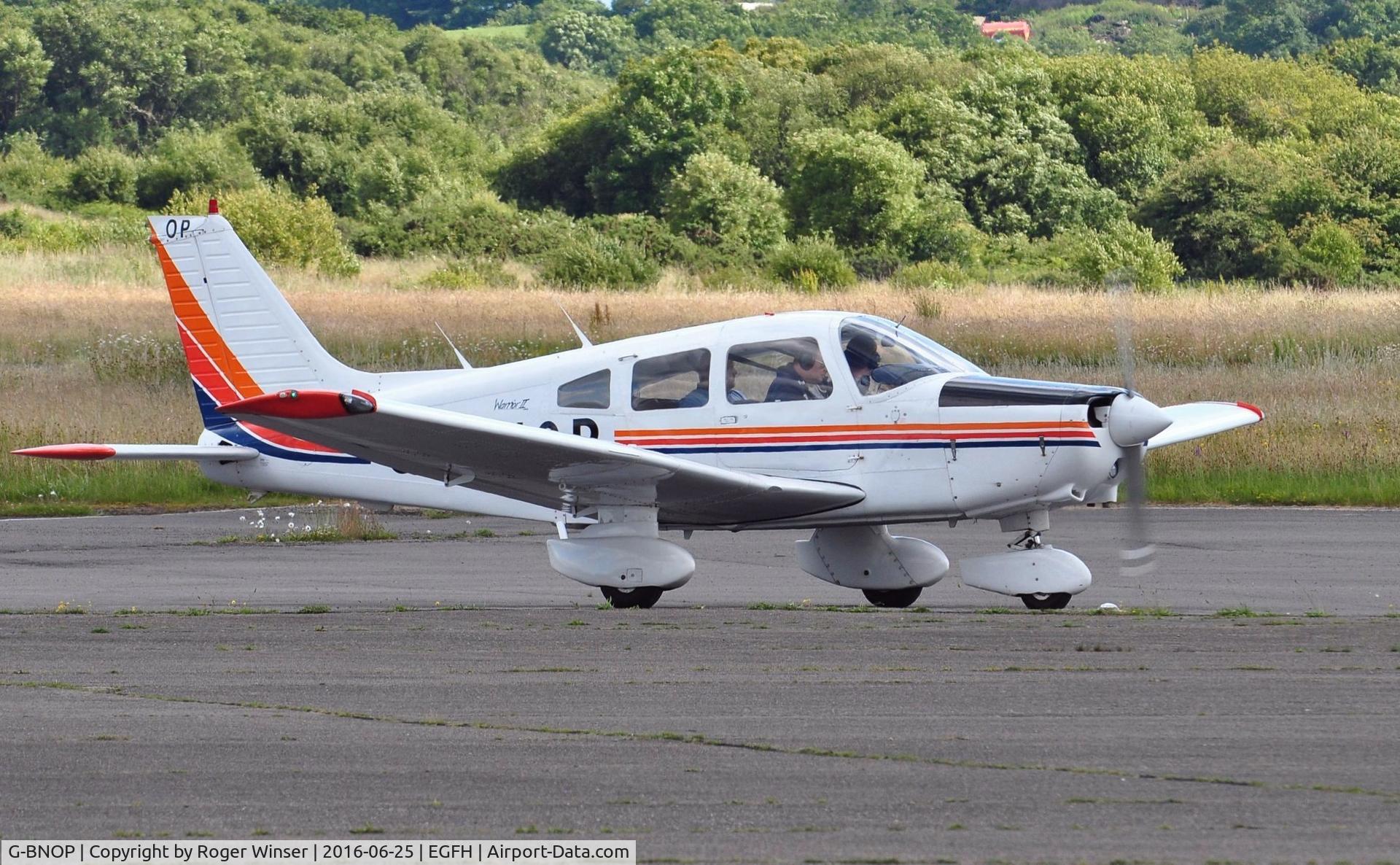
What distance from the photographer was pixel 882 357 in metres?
10.8

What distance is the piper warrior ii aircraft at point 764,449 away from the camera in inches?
402

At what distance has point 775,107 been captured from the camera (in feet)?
226

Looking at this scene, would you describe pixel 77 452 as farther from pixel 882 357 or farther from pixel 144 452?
pixel 882 357

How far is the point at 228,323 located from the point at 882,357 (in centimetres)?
497

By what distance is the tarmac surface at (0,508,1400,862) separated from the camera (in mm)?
5082

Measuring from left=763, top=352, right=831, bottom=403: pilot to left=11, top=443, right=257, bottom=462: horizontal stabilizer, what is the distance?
389 cm

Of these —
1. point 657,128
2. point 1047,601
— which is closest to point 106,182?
point 657,128

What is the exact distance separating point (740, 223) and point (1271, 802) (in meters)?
46.5

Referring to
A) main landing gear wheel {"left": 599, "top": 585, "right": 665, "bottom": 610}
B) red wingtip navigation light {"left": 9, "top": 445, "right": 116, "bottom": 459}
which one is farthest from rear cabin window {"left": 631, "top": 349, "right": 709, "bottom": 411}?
red wingtip navigation light {"left": 9, "top": 445, "right": 116, "bottom": 459}

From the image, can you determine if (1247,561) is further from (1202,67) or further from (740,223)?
(1202,67)

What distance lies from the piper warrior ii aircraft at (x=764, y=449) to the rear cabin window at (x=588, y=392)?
13 mm

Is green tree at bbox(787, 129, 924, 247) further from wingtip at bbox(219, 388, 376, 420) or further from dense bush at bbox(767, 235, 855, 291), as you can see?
wingtip at bbox(219, 388, 376, 420)

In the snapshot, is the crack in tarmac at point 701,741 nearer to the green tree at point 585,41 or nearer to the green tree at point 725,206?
the green tree at point 725,206

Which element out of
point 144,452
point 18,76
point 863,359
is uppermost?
point 863,359
